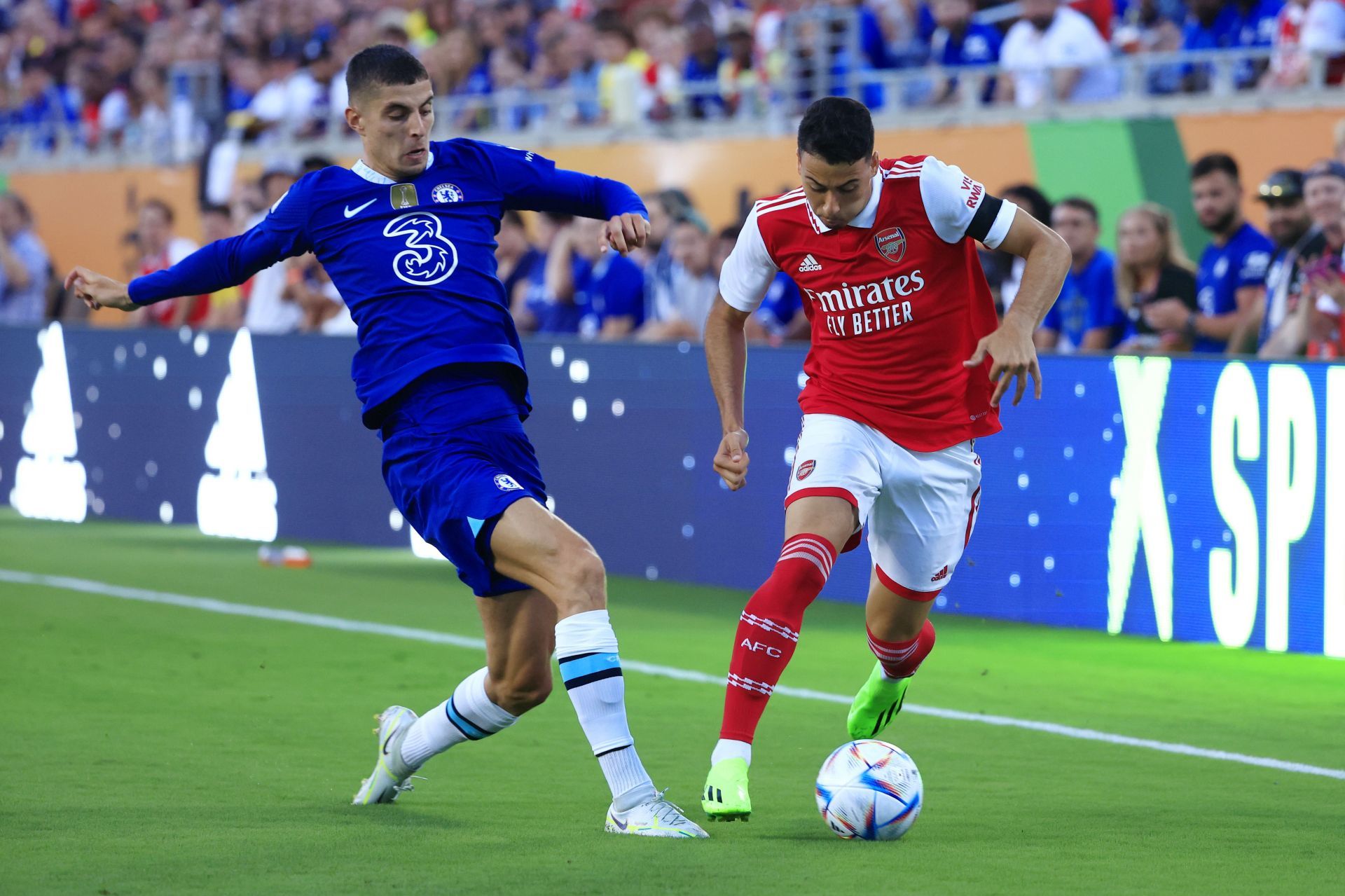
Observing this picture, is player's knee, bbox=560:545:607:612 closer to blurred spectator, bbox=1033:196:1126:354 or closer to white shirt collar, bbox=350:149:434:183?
white shirt collar, bbox=350:149:434:183

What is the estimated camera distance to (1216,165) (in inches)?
443

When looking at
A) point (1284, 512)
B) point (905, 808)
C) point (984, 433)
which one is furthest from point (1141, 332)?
point (905, 808)

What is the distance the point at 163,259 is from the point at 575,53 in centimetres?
420

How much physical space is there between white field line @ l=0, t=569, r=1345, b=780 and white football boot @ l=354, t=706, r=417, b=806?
269cm

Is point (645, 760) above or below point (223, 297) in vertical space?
below

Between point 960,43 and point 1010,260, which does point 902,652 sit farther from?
point 960,43

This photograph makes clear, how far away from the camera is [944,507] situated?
6.40 m

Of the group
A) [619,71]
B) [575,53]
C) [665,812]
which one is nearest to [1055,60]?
[619,71]

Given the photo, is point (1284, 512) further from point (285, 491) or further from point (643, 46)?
point (643, 46)

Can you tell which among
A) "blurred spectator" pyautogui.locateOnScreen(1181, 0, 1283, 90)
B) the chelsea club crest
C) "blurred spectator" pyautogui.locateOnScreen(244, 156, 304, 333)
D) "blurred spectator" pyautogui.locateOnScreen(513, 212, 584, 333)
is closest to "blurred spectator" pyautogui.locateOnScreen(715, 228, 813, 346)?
"blurred spectator" pyautogui.locateOnScreen(513, 212, 584, 333)

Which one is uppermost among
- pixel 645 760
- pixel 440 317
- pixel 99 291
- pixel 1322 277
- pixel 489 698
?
pixel 99 291

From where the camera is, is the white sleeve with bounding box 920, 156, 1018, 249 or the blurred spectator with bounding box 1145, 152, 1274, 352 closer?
the white sleeve with bounding box 920, 156, 1018, 249

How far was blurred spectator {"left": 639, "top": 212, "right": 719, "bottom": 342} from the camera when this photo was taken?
42.0ft

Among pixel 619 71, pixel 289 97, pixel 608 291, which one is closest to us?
pixel 608 291
